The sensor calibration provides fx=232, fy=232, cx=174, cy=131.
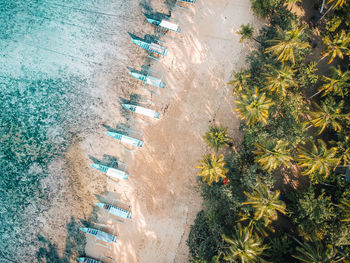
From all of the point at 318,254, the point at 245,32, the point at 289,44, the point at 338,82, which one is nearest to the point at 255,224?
the point at 318,254

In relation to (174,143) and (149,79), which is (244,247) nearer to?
(174,143)

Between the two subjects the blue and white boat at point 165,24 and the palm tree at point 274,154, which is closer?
the palm tree at point 274,154

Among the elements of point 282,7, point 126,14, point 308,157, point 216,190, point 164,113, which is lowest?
point 216,190

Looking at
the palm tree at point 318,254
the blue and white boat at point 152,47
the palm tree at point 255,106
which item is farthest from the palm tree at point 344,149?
the blue and white boat at point 152,47

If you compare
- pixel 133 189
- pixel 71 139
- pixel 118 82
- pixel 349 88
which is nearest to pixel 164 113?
pixel 118 82

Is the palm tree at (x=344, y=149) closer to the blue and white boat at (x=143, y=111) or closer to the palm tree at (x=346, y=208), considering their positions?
the palm tree at (x=346, y=208)

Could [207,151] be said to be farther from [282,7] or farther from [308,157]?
[282,7]
